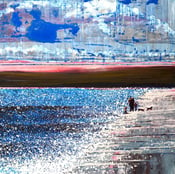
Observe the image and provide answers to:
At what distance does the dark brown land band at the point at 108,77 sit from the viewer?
428 centimetres

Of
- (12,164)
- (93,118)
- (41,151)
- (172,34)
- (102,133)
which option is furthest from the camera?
(93,118)

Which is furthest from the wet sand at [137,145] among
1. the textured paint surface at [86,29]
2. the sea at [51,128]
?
the textured paint surface at [86,29]

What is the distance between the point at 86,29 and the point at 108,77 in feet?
1.52

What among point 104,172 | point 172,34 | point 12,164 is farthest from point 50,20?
point 104,172

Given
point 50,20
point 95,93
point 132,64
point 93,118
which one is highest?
point 50,20

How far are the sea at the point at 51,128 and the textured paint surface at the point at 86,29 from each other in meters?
0.38

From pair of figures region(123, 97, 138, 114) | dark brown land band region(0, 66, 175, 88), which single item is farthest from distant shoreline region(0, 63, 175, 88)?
pair of figures region(123, 97, 138, 114)

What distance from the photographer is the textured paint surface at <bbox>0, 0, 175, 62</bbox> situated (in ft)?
13.7

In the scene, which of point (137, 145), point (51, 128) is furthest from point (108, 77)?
point (51, 128)

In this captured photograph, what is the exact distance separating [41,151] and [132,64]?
111 centimetres

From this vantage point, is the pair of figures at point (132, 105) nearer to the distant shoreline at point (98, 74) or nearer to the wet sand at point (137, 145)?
the wet sand at point (137, 145)

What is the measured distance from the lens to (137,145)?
3703 mm

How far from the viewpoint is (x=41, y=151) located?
390 centimetres

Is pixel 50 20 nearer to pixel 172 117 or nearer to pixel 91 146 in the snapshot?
pixel 91 146
